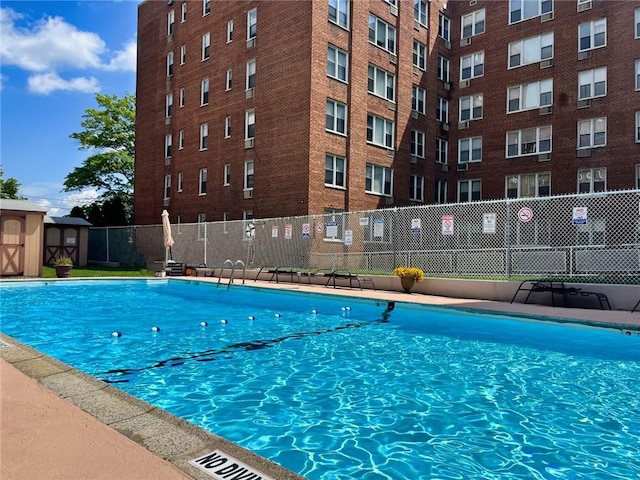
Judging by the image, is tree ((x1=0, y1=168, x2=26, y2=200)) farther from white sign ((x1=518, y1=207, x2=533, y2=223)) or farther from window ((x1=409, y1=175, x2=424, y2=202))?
white sign ((x1=518, y1=207, x2=533, y2=223))

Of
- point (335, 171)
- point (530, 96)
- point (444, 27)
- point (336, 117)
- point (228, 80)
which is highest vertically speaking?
point (444, 27)

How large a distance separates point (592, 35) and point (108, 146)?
4107 cm

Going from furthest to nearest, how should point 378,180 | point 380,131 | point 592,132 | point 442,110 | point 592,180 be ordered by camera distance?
point 442,110, point 380,131, point 378,180, point 592,132, point 592,180

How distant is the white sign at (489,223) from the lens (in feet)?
44.0

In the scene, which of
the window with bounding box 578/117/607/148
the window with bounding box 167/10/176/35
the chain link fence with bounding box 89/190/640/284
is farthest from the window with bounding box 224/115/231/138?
the window with bounding box 578/117/607/148

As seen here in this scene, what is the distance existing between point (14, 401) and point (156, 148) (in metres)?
31.8

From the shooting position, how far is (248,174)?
2605 cm

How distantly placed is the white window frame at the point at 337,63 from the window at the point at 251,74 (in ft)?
15.4

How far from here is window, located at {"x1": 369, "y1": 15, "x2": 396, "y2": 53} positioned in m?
26.0

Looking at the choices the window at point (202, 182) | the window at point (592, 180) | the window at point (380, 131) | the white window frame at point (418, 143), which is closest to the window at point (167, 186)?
the window at point (202, 182)

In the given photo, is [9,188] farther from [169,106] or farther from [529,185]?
[529,185]

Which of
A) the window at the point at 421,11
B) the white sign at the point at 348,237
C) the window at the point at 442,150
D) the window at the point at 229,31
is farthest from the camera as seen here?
the window at the point at 442,150

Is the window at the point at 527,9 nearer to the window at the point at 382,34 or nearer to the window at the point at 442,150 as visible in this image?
the window at the point at 382,34

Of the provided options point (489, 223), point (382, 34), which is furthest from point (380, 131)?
point (489, 223)
